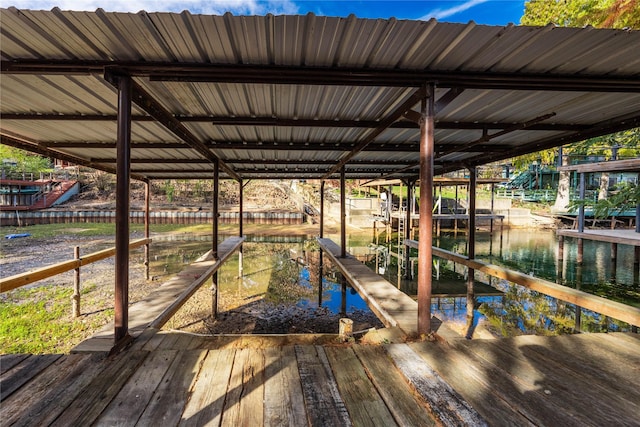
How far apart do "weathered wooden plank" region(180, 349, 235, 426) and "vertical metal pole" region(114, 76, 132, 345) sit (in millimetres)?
1047

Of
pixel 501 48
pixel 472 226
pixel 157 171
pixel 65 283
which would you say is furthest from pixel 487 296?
pixel 65 283

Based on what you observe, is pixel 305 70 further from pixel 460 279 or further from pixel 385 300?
pixel 460 279

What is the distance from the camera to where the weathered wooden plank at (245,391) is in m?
1.82

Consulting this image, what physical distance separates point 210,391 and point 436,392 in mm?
1673

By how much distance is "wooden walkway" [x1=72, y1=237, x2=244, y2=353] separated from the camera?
284 centimetres

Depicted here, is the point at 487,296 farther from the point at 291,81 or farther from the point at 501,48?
the point at 291,81

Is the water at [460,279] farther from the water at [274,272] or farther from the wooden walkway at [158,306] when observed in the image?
the wooden walkway at [158,306]

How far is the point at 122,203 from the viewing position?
9.49 ft

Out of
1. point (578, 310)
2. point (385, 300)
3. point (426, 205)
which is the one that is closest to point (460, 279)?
→ point (578, 310)

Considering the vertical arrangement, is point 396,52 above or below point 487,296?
above

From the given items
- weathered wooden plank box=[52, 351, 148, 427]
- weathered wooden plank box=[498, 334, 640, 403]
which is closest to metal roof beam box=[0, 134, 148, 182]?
weathered wooden plank box=[52, 351, 148, 427]

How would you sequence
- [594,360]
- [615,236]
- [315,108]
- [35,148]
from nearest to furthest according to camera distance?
[594,360] → [315,108] → [35,148] → [615,236]

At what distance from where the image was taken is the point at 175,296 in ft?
16.7

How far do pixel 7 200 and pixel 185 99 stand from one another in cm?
3331
